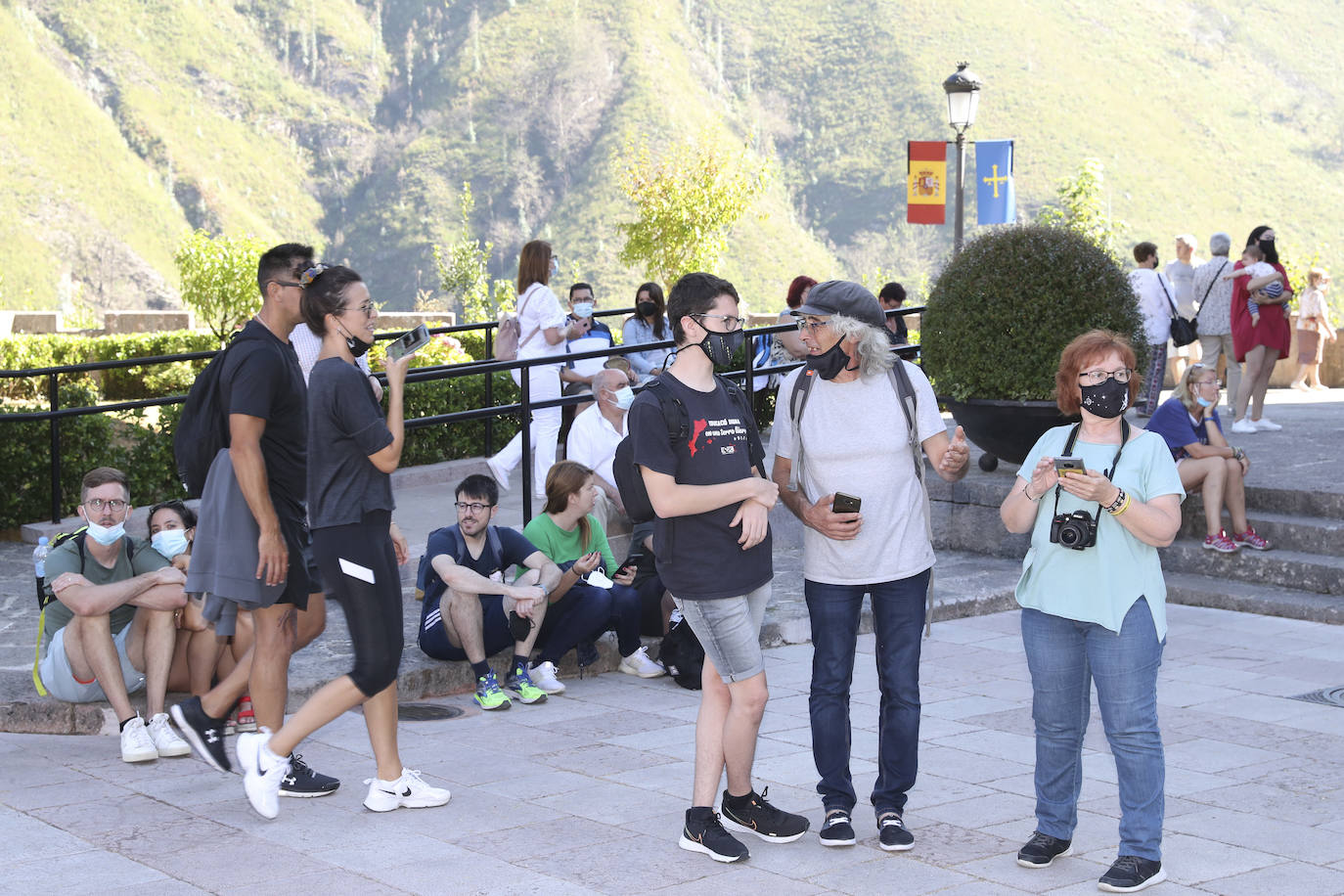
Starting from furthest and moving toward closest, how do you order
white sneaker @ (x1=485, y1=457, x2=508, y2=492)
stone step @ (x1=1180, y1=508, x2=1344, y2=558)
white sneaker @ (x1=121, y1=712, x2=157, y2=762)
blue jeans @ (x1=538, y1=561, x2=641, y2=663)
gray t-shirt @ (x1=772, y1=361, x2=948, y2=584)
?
white sneaker @ (x1=485, y1=457, x2=508, y2=492) < stone step @ (x1=1180, y1=508, x2=1344, y2=558) < blue jeans @ (x1=538, y1=561, x2=641, y2=663) < white sneaker @ (x1=121, y1=712, x2=157, y2=762) < gray t-shirt @ (x1=772, y1=361, x2=948, y2=584)

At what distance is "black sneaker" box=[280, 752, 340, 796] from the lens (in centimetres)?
510

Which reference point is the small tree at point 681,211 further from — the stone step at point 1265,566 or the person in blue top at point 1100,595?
the person in blue top at point 1100,595

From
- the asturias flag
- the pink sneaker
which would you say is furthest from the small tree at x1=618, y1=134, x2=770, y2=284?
the pink sneaker

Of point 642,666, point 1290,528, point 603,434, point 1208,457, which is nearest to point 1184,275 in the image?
point 1290,528

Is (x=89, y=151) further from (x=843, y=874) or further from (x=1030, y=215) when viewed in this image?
(x=843, y=874)

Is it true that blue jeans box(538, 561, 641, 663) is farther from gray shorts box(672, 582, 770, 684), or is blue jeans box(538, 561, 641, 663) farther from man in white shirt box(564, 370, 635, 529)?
gray shorts box(672, 582, 770, 684)

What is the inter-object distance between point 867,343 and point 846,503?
486mm

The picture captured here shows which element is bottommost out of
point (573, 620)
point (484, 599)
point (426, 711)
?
point (426, 711)

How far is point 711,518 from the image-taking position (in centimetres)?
436

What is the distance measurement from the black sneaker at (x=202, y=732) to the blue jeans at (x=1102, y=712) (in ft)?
8.71

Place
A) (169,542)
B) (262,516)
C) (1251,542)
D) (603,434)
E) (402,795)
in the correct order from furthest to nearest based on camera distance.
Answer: (1251,542)
(603,434)
(169,542)
(402,795)
(262,516)

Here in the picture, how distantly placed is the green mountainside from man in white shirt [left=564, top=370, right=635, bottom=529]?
2634 inches

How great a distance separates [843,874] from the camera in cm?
432

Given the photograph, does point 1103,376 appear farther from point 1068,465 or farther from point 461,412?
point 461,412
